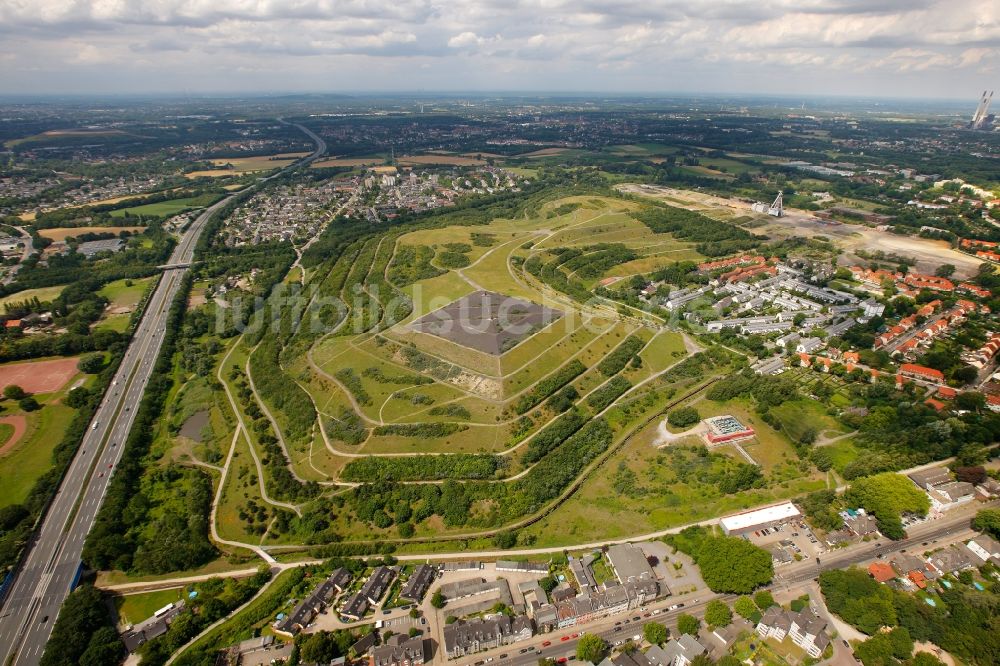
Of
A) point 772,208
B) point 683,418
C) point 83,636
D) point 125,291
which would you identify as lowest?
point 83,636

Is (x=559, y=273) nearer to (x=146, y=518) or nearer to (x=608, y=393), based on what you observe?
(x=608, y=393)

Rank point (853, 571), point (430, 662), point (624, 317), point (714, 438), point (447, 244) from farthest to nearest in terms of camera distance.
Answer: point (447, 244), point (624, 317), point (714, 438), point (853, 571), point (430, 662)

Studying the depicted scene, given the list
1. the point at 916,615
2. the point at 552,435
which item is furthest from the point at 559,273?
the point at 916,615

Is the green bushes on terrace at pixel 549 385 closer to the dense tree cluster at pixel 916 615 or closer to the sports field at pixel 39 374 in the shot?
the dense tree cluster at pixel 916 615

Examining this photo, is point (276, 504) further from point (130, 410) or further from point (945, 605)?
point (945, 605)

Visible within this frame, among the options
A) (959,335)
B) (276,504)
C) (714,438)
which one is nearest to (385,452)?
(276,504)

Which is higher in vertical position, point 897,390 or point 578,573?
point 897,390

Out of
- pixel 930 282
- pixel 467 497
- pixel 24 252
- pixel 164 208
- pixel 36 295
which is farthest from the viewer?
pixel 164 208
